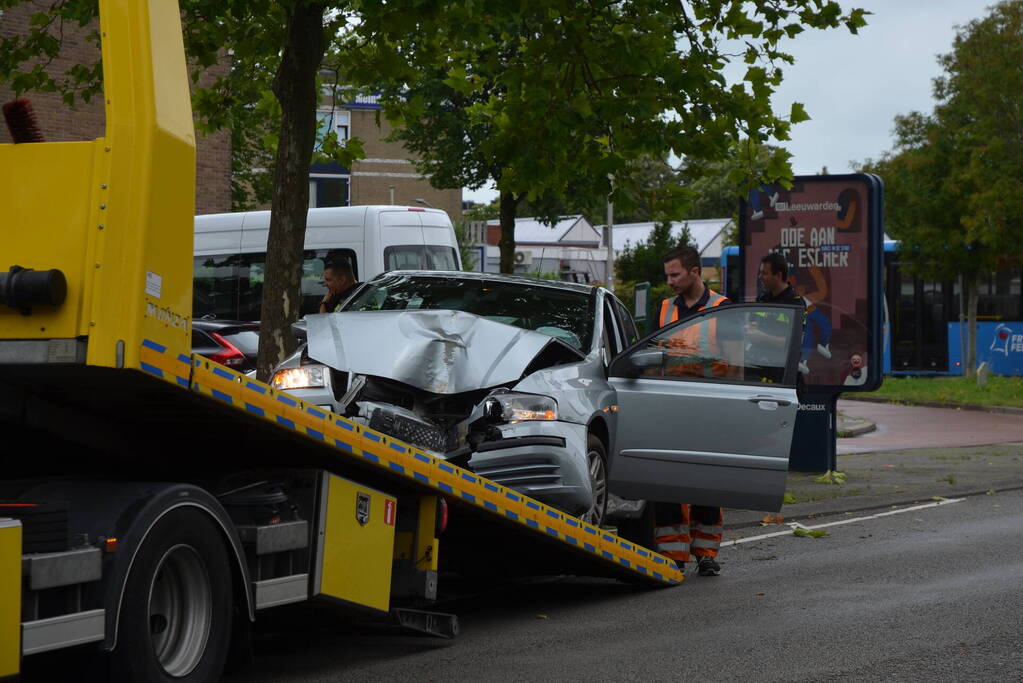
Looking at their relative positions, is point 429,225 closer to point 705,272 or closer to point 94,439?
point 94,439

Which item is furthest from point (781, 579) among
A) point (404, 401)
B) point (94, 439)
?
point (94, 439)

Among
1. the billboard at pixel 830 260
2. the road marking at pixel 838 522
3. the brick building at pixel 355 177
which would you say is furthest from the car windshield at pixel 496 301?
the brick building at pixel 355 177

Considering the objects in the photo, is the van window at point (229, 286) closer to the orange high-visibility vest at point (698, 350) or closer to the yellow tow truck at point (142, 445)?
the orange high-visibility vest at point (698, 350)

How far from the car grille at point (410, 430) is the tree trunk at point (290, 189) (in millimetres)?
5172

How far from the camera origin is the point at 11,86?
13.8 m

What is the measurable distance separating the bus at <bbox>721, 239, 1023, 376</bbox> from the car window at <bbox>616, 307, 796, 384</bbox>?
2987 centimetres

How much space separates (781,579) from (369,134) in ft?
237

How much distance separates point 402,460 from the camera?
21.8 feet

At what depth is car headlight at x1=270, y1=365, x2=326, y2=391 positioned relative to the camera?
8586 mm

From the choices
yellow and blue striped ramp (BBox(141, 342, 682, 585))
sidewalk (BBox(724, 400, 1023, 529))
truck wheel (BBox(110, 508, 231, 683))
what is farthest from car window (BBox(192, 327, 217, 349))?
truck wheel (BBox(110, 508, 231, 683))

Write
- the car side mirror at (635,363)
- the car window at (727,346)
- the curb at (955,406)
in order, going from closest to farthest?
the car side mirror at (635,363), the car window at (727,346), the curb at (955,406)

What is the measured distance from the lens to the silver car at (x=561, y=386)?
8.46 metres

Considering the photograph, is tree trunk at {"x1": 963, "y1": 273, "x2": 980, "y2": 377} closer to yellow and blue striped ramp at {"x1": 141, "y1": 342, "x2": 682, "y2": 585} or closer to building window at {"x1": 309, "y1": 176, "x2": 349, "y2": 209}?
yellow and blue striped ramp at {"x1": 141, "y1": 342, "x2": 682, "y2": 585}

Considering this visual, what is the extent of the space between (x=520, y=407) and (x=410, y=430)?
72 cm
